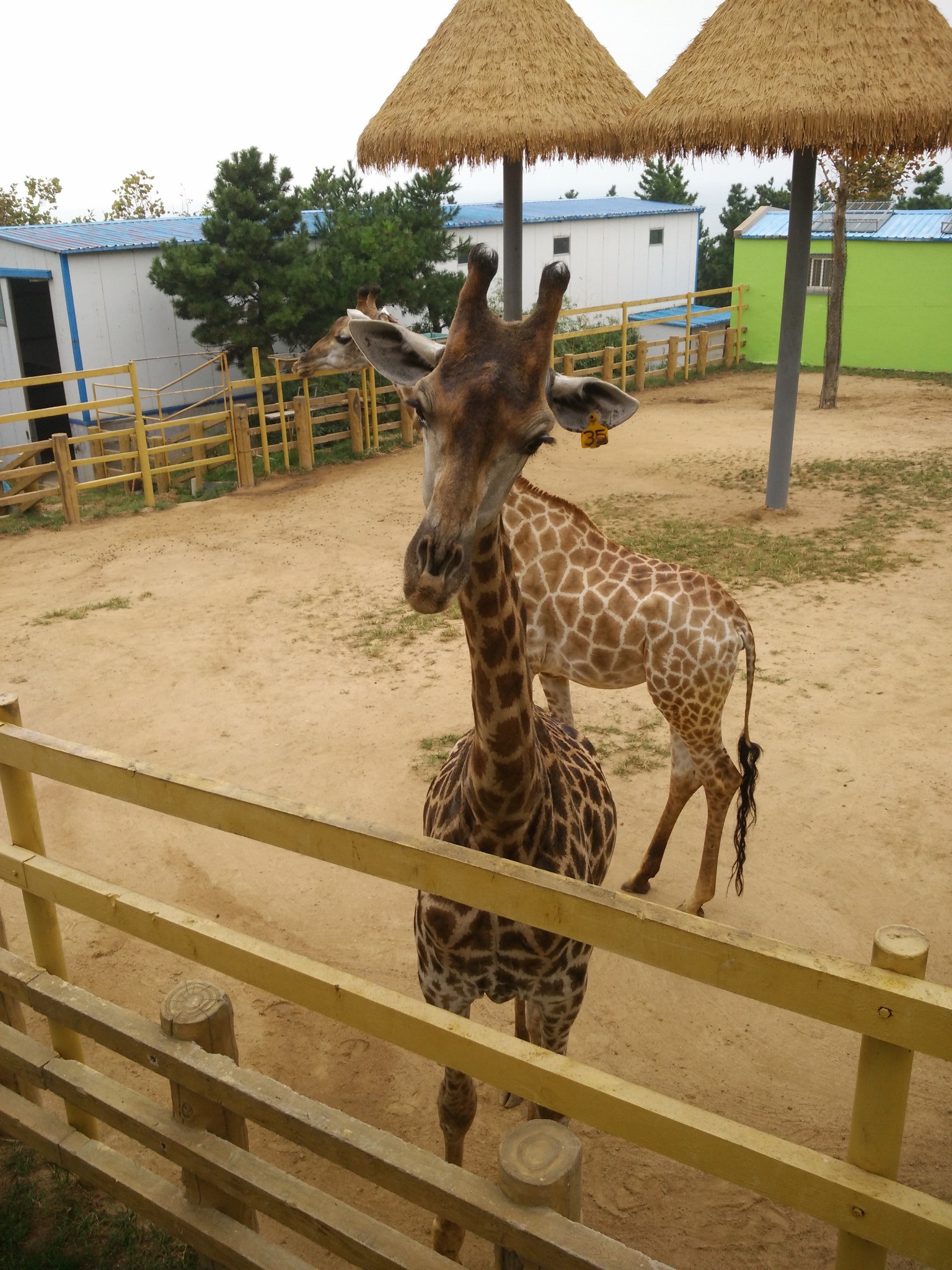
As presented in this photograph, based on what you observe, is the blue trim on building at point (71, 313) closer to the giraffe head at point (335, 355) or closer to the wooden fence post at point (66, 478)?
the wooden fence post at point (66, 478)

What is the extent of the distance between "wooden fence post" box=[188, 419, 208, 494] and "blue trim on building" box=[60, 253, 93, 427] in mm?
2633

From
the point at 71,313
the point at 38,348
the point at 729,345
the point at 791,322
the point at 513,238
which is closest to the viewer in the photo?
the point at 791,322

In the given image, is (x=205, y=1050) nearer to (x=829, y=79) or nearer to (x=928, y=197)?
(x=829, y=79)

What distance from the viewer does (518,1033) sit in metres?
3.79

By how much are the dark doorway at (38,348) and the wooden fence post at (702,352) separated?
1241 cm

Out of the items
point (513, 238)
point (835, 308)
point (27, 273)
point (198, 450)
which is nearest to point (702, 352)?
point (835, 308)

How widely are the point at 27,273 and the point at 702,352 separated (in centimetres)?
1280

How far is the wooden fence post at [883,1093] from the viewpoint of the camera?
1610 mm

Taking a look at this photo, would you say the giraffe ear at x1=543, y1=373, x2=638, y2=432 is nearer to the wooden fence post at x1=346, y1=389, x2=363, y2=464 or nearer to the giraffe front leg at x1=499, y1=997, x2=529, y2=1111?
the giraffe front leg at x1=499, y1=997, x2=529, y2=1111

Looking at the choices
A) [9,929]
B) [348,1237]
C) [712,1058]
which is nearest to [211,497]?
[9,929]

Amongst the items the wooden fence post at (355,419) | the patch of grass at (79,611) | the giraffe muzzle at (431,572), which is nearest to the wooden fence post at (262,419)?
the wooden fence post at (355,419)

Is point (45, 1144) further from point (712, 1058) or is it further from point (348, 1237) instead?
point (712, 1058)

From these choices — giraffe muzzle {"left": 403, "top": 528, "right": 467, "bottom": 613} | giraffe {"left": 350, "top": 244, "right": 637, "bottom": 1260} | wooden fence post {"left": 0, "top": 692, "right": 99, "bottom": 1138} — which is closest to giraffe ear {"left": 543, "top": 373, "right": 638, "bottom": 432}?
giraffe {"left": 350, "top": 244, "right": 637, "bottom": 1260}

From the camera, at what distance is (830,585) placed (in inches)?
334
